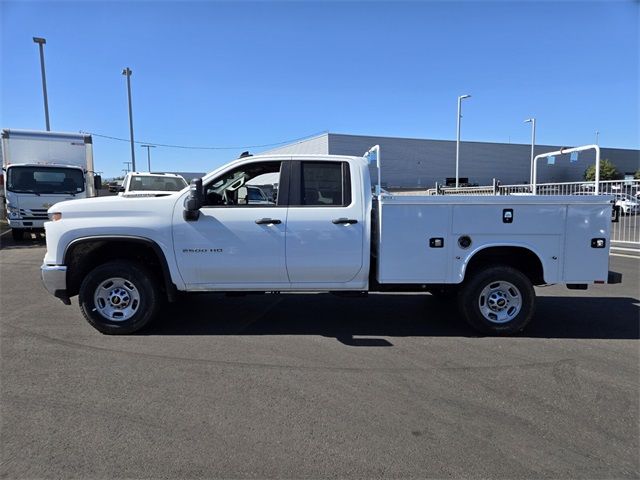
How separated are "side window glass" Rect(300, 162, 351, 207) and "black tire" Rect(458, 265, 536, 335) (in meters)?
1.81

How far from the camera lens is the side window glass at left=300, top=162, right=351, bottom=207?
556cm

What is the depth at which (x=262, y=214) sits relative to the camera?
214 inches

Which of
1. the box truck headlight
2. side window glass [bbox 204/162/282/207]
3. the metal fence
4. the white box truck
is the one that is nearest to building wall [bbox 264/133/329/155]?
the white box truck

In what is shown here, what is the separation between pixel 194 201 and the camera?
17.4ft

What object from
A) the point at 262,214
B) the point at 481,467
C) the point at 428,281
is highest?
the point at 262,214

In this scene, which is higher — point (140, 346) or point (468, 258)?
point (468, 258)

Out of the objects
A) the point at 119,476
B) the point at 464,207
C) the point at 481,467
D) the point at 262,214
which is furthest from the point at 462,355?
the point at 119,476

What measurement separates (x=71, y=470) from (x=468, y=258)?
14.1 feet

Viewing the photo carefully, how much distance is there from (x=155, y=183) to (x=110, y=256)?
9.44 meters

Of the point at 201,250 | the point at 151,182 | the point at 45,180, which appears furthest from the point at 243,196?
the point at 45,180

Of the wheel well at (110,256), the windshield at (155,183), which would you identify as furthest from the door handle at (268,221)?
the windshield at (155,183)

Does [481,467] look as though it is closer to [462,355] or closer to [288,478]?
[288,478]

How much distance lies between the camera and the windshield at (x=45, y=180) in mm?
14977

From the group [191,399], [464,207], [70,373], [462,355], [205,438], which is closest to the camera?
[205,438]
